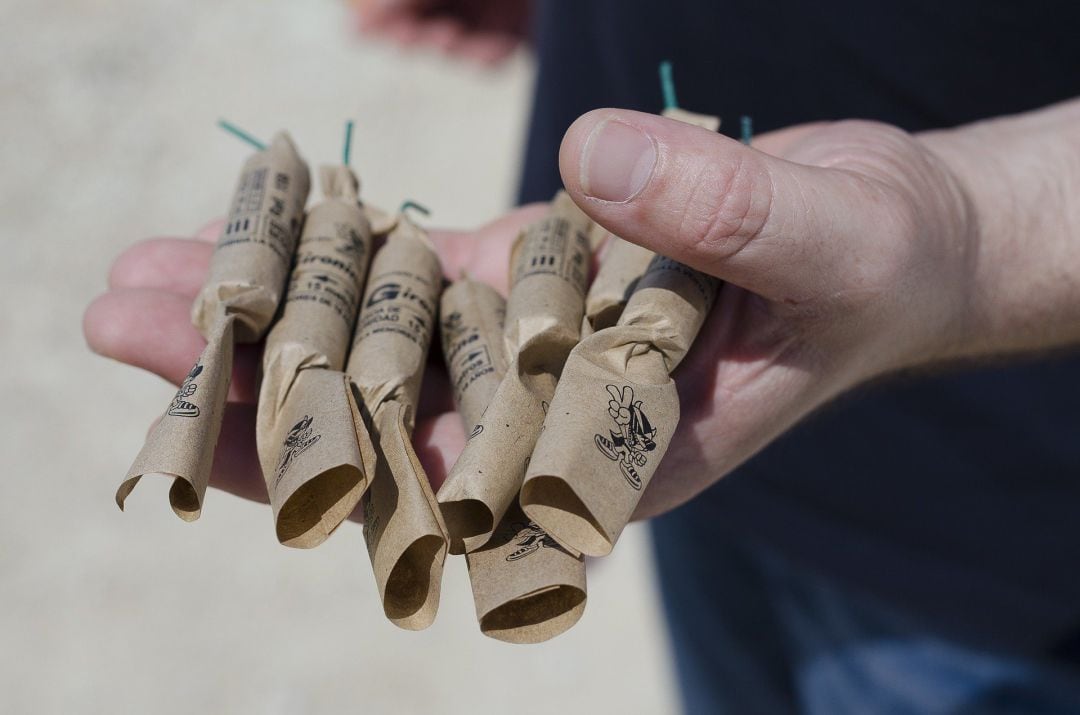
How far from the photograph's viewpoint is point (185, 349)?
2.03m

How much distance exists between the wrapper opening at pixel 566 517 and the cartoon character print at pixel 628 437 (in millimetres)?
86

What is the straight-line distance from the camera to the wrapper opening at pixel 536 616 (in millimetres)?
1602

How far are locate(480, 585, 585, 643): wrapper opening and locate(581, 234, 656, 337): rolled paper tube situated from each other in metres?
0.57

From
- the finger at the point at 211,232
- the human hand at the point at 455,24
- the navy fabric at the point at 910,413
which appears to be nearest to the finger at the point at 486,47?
the human hand at the point at 455,24

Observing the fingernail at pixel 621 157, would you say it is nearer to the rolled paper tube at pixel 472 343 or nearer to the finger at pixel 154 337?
the rolled paper tube at pixel 472 343

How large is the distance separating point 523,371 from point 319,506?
42 cm

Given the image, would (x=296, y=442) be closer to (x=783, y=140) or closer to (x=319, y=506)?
(x=319, y=506)

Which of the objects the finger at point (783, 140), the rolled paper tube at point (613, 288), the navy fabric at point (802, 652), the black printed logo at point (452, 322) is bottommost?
the navy fabric at point (802, 652)

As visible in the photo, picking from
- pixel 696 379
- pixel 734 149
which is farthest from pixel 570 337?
pixel 734 149

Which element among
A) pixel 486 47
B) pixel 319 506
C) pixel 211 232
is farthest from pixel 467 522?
pixel 486 47

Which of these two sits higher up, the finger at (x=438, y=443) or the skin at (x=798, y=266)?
the skin at (x=798, y=266)

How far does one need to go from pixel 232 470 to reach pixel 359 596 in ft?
9.50

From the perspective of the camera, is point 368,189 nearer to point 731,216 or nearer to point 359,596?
point 359,596

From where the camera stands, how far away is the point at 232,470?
1964 millimetres
